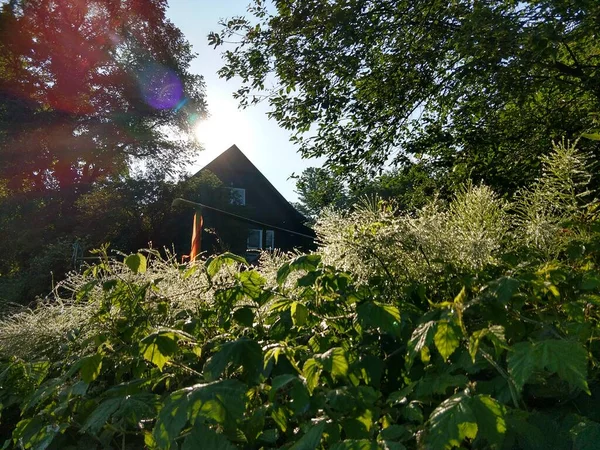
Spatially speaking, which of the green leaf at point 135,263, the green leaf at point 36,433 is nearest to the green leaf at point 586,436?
the green leaf at point 36,433

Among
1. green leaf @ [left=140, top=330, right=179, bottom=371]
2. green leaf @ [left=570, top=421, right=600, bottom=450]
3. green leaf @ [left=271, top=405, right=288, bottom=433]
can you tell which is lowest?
green leaf @ [left=271, top=405, right=288, bottom=433]

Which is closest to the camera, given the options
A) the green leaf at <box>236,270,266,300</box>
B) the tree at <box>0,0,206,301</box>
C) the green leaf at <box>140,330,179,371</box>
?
the green leaf at <box>140,330,179,371</box>

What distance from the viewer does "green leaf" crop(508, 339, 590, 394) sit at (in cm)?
86

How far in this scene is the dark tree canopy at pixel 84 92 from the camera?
2008 cm

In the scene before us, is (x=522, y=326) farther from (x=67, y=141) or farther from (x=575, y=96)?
(x=67, y=141)

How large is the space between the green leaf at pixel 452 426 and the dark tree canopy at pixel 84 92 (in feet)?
70.6

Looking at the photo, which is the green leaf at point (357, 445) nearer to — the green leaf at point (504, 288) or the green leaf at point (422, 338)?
the green leaf at point (422, 338)

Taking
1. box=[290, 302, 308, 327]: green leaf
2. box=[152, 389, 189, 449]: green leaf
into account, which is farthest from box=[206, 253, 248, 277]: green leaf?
box=[152, 389, 189, 449]: green leaf

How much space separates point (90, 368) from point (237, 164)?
25432 millimetres

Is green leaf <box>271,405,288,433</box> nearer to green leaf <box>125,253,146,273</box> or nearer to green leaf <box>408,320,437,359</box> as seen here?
green leaf <box>408,320,437,359</box>

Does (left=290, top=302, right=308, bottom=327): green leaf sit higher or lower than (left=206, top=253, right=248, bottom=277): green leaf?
lower

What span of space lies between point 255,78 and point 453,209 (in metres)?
6.64

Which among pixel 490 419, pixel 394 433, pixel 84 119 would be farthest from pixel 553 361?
pixel 84 119

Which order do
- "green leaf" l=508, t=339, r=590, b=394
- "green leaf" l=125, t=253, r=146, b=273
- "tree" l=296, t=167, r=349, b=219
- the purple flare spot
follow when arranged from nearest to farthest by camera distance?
1. "green leaf" l=508, t=339, r=590, b=394
2. "green leaf" l=125, t=253, r=146, b=273
3. "tree" l=296, t=167, r=349, b=219
4. the purple flare spot
